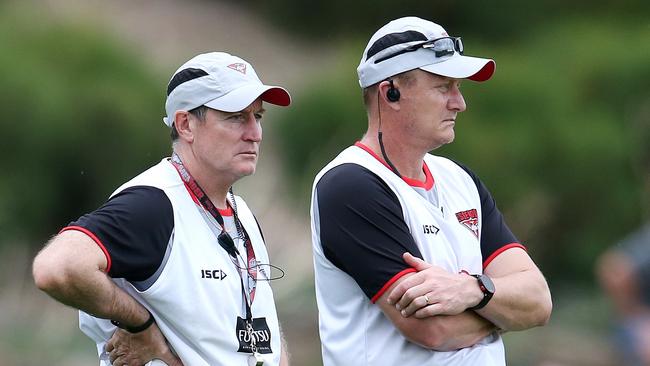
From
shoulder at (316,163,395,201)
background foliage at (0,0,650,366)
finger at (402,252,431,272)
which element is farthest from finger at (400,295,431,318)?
background foliage at (0,0,650,366)

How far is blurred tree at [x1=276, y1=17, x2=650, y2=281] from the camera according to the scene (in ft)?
55.2

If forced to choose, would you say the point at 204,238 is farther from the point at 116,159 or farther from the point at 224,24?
the point at 224,24

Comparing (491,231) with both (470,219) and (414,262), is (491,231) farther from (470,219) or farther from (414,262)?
(414,262)

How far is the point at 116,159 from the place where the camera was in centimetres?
1744

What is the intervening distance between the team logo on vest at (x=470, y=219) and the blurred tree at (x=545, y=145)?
10.6m

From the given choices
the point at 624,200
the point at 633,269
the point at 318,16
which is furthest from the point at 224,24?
the point at 633,269

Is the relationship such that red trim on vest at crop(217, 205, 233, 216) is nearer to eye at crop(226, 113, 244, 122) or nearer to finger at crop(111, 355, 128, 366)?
eye at crop(226, 113, 244, 122)

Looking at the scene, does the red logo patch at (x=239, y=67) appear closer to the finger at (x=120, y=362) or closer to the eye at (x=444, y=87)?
the eye at (x=444, y=87)

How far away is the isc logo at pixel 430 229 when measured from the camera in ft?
15.7

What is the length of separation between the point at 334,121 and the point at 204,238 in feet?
42.5

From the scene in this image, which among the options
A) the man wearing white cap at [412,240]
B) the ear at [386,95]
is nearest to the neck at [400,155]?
the man wearing white cap at [412,240]

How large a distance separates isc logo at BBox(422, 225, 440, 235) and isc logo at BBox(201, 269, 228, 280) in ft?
2.63

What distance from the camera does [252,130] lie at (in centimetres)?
487

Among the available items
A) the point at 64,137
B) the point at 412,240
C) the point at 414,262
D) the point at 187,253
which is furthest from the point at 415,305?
the point at 64,137
